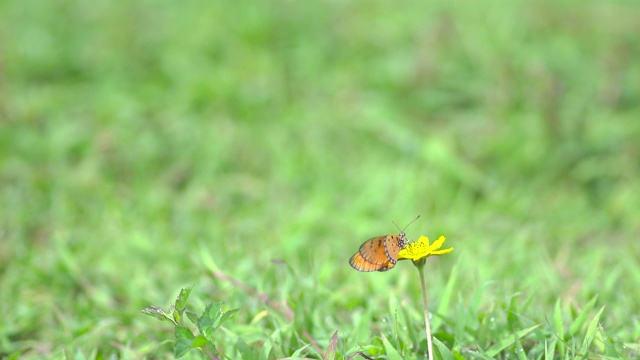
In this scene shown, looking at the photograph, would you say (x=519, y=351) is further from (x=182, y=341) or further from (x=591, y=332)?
(x=182, y=341)

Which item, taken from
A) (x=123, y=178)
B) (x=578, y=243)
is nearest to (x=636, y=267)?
(x=578, y=243)

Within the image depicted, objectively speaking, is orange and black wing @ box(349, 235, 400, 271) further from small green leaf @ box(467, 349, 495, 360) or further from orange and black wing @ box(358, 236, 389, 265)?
small green leaf @ box(467, 349, 495, 360)

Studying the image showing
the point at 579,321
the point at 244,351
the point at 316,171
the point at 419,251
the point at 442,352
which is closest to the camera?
the point at 419,251

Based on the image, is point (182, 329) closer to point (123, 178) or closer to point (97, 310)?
point (97, 310)

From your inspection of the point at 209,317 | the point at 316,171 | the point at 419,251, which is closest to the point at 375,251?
the point at 419,251

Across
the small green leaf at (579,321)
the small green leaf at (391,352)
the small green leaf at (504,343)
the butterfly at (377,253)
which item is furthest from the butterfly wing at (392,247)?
the small green leaf at (579,321)

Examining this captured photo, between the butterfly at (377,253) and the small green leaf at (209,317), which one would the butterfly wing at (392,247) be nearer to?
the butterfly at (377,253)

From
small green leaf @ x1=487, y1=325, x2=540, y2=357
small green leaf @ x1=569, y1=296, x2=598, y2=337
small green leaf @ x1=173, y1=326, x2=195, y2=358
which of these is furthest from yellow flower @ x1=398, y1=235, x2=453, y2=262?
small green leaf @ x1=569, y1=296, x2=598, y2=337
